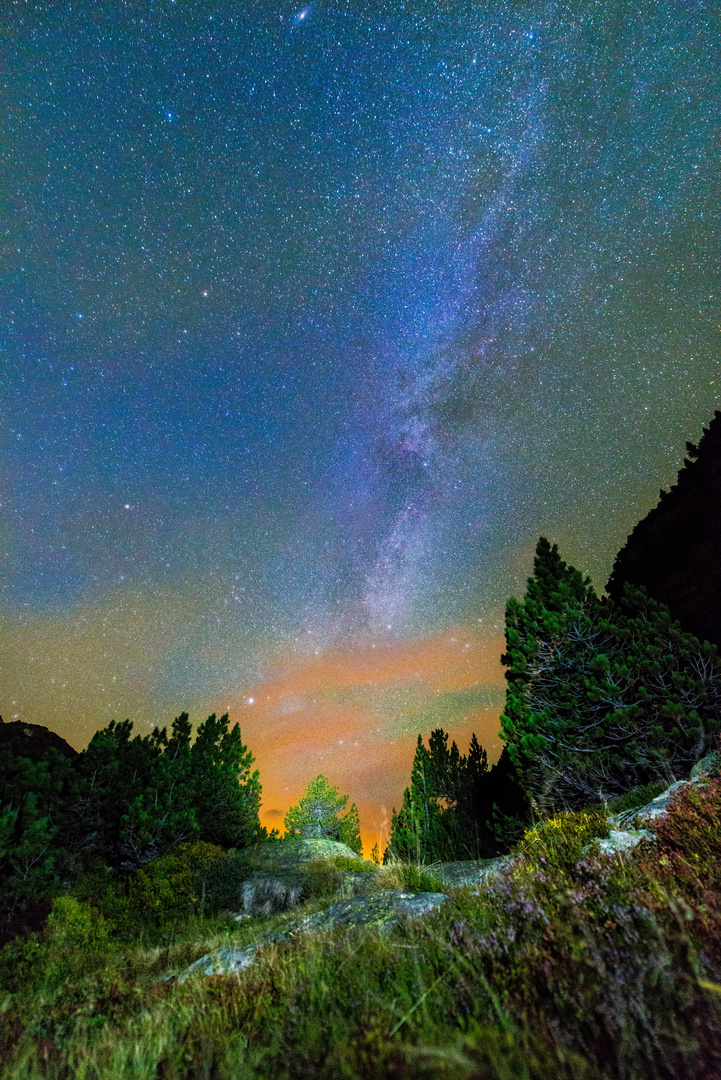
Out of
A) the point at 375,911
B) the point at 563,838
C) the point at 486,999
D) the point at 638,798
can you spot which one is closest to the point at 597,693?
the point at 638,798

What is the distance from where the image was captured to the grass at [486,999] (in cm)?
155

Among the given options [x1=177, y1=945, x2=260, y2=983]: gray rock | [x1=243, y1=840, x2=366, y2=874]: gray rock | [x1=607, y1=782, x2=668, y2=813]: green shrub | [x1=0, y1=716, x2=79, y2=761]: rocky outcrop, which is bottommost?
[x1=607, y1=782, x2=668, y2=813]: green shrub

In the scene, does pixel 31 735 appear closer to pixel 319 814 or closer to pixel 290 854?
pixel 290 854

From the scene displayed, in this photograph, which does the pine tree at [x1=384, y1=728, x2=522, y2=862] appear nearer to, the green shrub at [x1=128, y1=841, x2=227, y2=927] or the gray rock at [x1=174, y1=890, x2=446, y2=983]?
the green shrub at [x1=128, y1=841, x2=227, y2=927]

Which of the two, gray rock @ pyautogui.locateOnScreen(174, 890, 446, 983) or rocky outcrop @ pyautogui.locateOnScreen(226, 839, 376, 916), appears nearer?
gray rock @ pyautogui.locateOnScreen(174, 890, 446, 983)

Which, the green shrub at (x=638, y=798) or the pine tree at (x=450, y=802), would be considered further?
the pine tree at (x=450, y=802)

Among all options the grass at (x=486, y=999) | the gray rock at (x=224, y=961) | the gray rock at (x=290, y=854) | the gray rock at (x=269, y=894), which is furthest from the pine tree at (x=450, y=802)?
the grass at (x=486, y=999)

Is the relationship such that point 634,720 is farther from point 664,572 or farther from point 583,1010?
point 664,572

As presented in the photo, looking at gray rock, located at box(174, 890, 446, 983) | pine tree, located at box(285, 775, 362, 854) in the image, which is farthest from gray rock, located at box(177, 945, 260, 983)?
pine tree, located at box(285, 775, 362, 854)

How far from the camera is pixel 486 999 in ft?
7.27

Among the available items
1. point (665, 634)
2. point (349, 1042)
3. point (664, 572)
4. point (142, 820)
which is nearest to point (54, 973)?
point (142, 820)

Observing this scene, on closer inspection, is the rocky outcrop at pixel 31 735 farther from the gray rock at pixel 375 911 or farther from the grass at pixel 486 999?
the grass at pixel 486 999

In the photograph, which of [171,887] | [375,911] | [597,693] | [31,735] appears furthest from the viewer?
[31,735]

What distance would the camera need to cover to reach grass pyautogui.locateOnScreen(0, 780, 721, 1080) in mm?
1552
